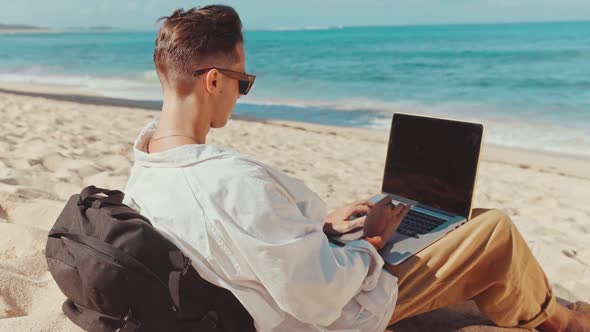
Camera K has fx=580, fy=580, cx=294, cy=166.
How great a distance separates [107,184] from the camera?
404 centimetres

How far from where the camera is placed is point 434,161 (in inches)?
97.7

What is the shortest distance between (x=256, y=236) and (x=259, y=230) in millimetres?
18

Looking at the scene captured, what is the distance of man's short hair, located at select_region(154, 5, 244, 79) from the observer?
167 centimetres

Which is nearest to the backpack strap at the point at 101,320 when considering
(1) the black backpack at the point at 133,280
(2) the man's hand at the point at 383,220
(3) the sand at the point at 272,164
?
(1) the black backpack at the point at 133,280

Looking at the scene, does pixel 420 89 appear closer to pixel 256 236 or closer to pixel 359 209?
pixel 359 209

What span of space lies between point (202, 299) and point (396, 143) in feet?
4.26

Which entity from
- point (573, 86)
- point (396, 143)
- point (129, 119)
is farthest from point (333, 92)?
point (396, 143)

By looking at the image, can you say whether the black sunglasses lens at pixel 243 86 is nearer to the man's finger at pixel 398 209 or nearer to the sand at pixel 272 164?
the man's finger at pixel 398 209

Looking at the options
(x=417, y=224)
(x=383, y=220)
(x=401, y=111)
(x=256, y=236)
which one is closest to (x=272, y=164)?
(x=417, y=224)

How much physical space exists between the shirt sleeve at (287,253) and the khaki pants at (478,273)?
365mm

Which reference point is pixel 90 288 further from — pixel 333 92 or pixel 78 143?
pixel 333 92

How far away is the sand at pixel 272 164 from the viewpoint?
2.46 metres

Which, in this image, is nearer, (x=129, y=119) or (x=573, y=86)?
(x=129, y=119)

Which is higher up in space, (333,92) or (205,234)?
(205,234)
